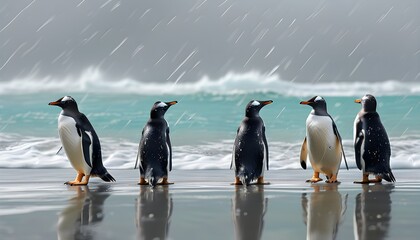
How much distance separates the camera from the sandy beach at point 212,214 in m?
3.63

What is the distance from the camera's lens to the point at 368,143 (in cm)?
852

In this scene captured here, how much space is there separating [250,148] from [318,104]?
4.49 ft

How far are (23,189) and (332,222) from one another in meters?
4.27

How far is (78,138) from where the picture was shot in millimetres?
8367

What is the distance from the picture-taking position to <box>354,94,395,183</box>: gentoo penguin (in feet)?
27.7

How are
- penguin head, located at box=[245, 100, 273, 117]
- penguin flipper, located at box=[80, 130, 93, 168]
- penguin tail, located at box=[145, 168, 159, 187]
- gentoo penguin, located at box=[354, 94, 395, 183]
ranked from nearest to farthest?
1. penguin tail, located at box=[145, 168, 159, 187]
2. penguin head, located at box=[245, 100, 273, 117]
3. penguin flipper, located at box=[80, 130, 93, 168]
4. gentoo penguin, located at box=[354, 94, 395, 183]

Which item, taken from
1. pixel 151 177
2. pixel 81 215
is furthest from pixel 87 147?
pixel 81 215

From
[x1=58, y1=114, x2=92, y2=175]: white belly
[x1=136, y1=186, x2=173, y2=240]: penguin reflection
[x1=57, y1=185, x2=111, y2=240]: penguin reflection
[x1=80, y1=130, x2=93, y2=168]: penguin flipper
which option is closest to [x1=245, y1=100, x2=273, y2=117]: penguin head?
[x1=136, y1=186, x2=173, y2=240]: penguin reflection

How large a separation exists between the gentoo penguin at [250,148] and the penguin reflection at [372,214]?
5.22 ft

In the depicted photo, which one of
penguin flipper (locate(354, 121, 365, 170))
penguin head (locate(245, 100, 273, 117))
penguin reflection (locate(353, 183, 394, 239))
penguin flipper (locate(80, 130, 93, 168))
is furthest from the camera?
penguin flipper (locate(354, 121, 365, 170))

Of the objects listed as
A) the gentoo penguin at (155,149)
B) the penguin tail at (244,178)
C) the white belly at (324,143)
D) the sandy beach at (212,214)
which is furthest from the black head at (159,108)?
the white belly at (324,143)

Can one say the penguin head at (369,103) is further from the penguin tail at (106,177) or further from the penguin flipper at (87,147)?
the penguin flipper at (87,147)

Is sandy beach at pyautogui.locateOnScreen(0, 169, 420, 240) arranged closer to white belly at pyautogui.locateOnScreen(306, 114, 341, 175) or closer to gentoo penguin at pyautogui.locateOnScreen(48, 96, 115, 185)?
gentoo penguin at pyautogui.locateOnScreen(48, 96, 115, 185)

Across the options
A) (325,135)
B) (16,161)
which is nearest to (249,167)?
(325,135)
